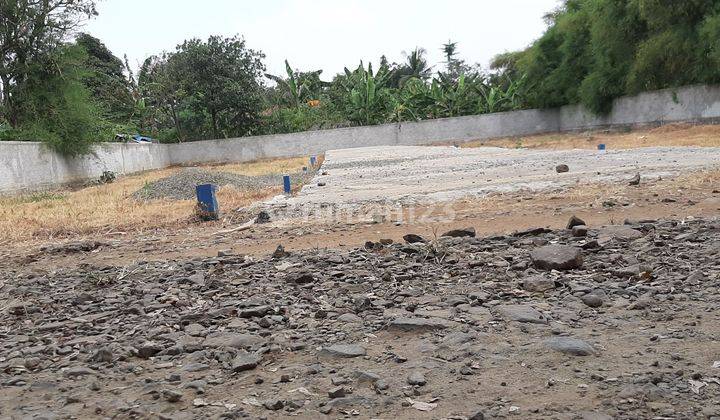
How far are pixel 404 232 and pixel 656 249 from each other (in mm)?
2949

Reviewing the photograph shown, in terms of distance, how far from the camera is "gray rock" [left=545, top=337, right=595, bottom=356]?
2.88 meters

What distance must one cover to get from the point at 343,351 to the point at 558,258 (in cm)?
197

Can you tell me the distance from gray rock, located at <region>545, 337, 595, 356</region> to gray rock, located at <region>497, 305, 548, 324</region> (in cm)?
29

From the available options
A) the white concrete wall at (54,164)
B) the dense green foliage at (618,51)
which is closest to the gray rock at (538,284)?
the white concrete wall at (54,164)

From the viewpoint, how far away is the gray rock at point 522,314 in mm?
3363

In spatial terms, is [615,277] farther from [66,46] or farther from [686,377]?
[66,46]

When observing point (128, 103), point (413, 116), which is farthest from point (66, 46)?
point (413, 116)

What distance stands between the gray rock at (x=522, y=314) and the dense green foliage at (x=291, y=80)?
2225cm

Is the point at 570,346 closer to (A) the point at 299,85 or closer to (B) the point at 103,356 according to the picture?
(B) the point at 103,356

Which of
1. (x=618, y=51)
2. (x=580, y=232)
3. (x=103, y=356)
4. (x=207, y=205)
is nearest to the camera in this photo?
(x=103, y=356)

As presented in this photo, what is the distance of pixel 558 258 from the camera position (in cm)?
439

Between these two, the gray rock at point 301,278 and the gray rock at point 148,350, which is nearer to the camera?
the gray rock at point 148,350

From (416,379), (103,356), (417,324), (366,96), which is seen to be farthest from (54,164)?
(416,379)

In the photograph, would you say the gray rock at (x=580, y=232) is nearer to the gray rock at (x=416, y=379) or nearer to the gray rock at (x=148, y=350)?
the gray rock at (x=416, y=379)
